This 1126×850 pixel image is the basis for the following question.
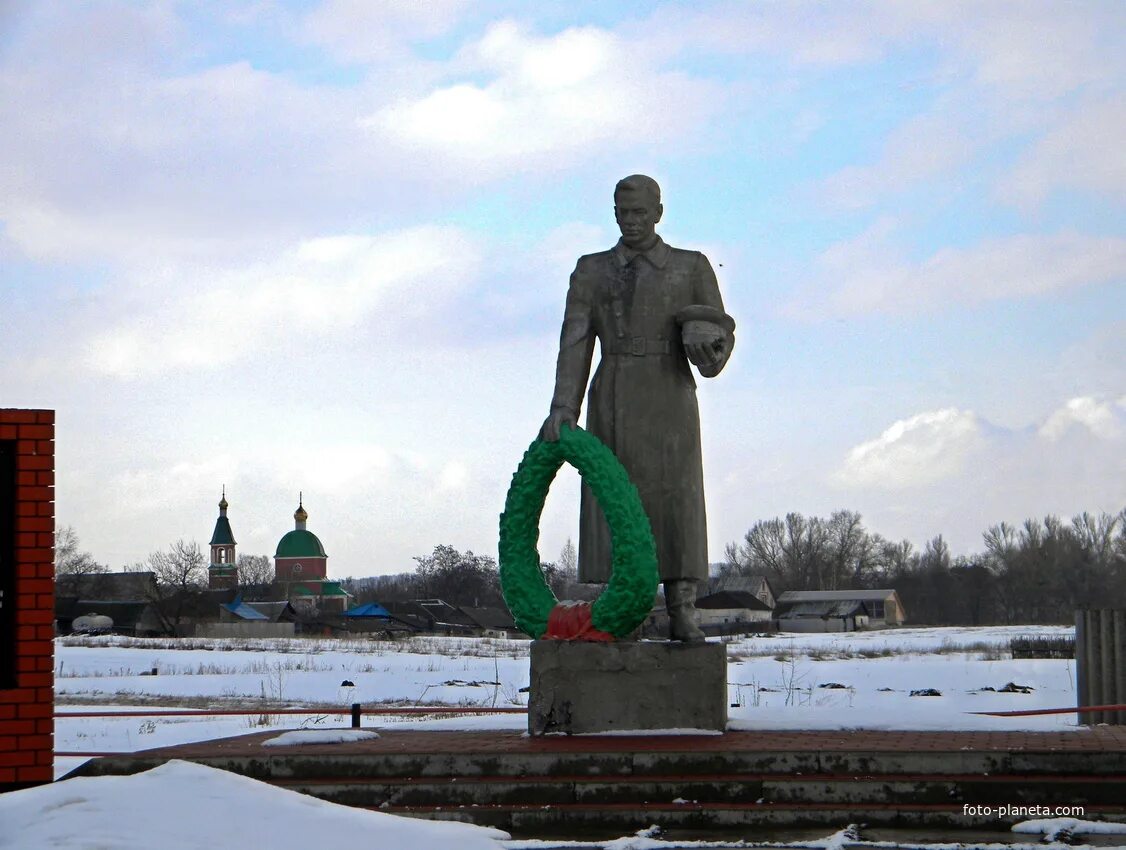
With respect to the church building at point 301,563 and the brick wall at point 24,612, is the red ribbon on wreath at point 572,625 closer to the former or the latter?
the brick wall at point 24,612

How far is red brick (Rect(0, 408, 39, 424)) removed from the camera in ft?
19.7

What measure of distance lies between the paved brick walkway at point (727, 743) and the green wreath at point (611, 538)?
2.83ft

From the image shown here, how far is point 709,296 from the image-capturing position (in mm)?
8945

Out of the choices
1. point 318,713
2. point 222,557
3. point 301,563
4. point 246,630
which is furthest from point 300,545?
point 318,713

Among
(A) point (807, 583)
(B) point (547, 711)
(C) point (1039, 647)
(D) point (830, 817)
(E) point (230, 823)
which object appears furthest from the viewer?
(A) point (807, 583)

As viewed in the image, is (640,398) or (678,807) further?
(640,398)

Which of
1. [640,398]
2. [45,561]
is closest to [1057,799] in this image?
[640,398]

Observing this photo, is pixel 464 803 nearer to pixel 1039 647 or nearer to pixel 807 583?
pixel 1039 647

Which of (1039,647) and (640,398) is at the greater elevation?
(640,398)

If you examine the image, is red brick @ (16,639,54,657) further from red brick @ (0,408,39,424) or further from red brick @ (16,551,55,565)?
red brick @ (0,408,39,424)

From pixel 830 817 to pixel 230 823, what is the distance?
8.50 ft

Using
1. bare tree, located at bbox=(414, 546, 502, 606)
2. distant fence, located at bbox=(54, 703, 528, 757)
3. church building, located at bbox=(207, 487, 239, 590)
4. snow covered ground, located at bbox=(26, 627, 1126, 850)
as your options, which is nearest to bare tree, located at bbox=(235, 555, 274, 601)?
church building, located at bbox=(207, 487, 239, 590)

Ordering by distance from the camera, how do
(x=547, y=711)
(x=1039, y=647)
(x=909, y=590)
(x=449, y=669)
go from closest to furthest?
(x=547, y=711) < (x=449, y=669) < (x=1039, y=647) < (x=909, y=590)

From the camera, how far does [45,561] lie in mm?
5961
